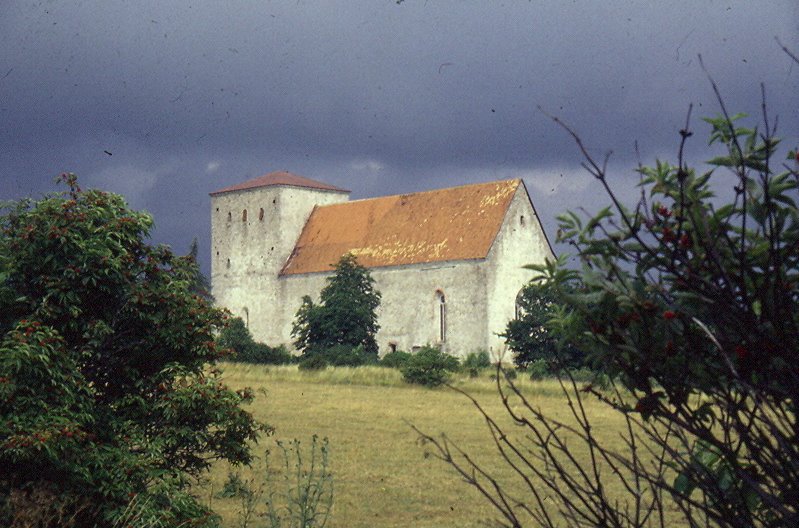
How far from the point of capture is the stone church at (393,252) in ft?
176

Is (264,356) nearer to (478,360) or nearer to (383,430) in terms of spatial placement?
(478,360)

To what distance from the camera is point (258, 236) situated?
64938 millimetres

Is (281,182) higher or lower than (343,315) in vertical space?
higher

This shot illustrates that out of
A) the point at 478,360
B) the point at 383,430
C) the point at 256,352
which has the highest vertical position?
the point at 256,352

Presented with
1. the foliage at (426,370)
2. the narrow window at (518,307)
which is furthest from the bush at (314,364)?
the narrow window at (518,307)

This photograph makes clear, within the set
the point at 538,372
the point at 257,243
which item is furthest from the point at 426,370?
the point at 257,243

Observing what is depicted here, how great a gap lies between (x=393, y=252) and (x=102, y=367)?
157 feet

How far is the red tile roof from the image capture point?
6556cm

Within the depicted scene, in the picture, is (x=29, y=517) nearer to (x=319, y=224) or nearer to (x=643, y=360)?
(x=643, y=360)

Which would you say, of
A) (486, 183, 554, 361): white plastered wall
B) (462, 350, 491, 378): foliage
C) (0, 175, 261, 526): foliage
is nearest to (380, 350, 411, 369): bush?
(462, 350, 491, 378): foliage

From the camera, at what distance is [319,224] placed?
6412cm

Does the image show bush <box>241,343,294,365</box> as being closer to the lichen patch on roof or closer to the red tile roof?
the lichen patch on roof

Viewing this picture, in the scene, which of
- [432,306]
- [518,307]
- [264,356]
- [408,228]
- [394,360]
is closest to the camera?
[394,360]

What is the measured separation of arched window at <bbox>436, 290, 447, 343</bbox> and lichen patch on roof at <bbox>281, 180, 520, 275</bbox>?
6.34ft
